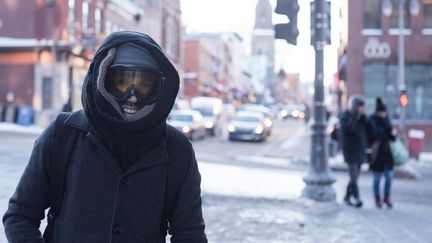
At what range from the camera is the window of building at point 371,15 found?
2994cm

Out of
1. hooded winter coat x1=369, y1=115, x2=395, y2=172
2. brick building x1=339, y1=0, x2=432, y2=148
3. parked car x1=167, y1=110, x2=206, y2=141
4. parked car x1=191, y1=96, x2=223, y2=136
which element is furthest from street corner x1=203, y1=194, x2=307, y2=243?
parked car x1=191, y1=96, x2=223, y2=136

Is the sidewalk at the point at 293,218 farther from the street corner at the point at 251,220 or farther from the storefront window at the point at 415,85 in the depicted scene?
the storefront window at the point at 415,85

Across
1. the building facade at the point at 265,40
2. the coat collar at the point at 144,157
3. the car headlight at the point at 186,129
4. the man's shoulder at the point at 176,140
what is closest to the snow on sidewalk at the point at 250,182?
the man's shoulder at the point at 176,140

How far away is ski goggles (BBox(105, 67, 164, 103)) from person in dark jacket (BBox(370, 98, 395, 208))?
7933 millimetres

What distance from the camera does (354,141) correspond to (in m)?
9.60

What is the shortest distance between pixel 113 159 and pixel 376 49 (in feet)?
95.3

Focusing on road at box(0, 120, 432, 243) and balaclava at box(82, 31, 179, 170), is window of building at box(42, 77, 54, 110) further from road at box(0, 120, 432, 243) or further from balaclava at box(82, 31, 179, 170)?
balaclava at box(82, 31, 179, 170)

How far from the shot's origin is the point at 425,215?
9.07 meters

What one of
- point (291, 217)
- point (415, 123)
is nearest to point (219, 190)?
point (291, 217)

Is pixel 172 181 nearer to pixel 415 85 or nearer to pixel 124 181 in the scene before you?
pixel 124 181

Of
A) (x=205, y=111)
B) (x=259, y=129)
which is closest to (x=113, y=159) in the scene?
(x=259, y=129)

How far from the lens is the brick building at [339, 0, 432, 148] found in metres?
29.5

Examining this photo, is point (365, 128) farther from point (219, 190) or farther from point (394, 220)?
point (219, 190)

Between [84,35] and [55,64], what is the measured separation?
2.52 metres
